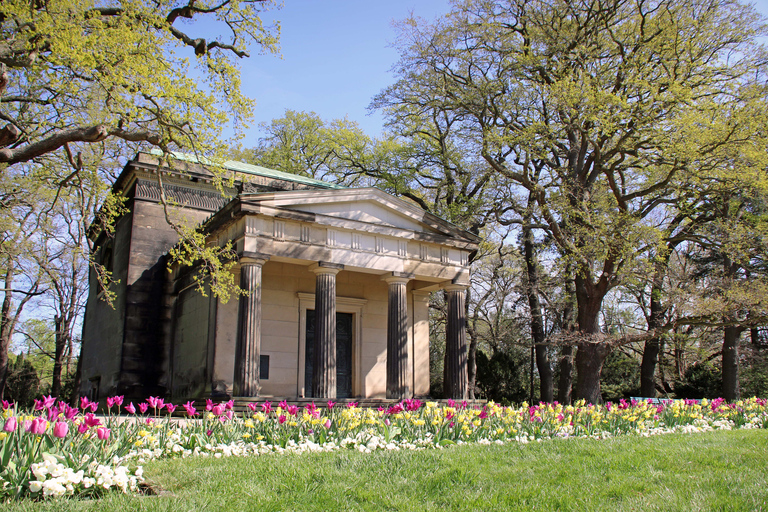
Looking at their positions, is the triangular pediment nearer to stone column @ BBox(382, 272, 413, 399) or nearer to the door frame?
stone column @ BBox(382, 272, 413, 399)

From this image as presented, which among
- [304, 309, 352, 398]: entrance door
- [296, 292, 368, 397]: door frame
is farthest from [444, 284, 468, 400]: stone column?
[304, 309, 352, 398]: entrance door

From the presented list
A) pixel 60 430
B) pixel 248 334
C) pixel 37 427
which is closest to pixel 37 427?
pixel 37 427

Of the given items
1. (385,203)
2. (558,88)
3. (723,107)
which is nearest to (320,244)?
(385,203)

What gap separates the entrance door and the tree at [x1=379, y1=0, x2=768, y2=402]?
7.76m

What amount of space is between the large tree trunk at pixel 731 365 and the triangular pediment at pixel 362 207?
12.1 meters

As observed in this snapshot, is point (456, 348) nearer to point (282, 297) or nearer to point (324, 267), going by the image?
point (324, 267)

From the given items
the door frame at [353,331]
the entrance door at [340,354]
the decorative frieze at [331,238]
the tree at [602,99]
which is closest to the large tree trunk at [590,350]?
the tree at [602,99]

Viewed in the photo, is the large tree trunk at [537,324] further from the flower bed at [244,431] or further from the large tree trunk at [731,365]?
the flower bed at [244,431]

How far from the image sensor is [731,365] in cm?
2359

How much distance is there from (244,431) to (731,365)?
72.1 feet

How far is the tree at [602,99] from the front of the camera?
754 inches

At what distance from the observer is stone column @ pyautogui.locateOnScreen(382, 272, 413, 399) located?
17688mm

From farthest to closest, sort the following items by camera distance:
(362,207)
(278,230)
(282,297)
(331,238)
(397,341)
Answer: (282,297), (362,207), (397,341), (331,238), (278,230)


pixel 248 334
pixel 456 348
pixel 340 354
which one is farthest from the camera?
pixel 340 354
